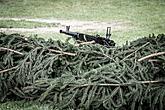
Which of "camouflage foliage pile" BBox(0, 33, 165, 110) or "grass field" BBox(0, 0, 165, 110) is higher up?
"grass field" BBox(0, 0, 165, 110)

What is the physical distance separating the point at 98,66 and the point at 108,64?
23 cm

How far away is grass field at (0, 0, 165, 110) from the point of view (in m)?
20.2

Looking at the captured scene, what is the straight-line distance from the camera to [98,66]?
5.16 metres

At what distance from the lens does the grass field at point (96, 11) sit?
20234mm

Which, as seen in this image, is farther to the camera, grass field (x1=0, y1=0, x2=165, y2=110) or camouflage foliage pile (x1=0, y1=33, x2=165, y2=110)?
grass field (x1=0, y1=0, x2=165, y2=110)

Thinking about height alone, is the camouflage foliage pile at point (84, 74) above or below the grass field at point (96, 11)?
below

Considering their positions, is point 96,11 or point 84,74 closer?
point 84,74

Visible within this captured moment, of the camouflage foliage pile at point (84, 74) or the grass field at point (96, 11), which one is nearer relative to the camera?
the camouflage foliage pile at point (84, 74)

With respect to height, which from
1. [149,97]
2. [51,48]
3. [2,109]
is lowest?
[2,109]

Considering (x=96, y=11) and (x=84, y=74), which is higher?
(x=96, y=11)

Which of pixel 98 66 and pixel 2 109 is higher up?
pixel 98 66

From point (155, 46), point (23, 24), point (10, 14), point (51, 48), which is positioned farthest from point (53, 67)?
point (10, 14)

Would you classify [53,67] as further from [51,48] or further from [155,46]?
[155,46]

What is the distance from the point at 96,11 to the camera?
2922 centimetres
